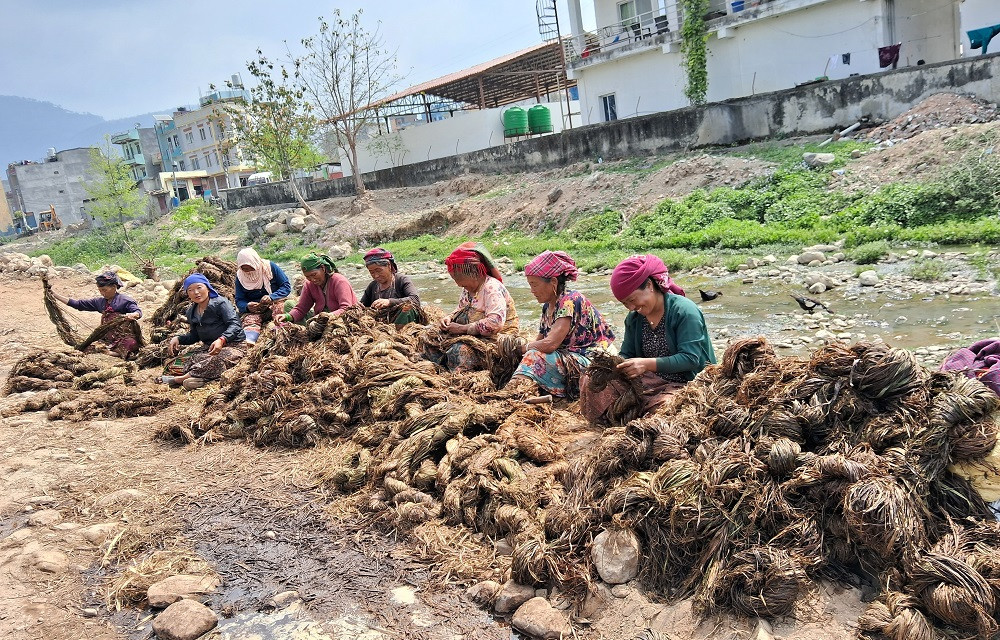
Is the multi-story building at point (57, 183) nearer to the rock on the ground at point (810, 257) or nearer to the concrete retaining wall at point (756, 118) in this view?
the concrete retaining wall at point (756, 118)

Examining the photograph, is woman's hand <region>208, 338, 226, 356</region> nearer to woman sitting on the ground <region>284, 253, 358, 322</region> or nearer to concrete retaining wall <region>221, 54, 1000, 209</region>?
woman sitting on the ground <region>284, 253, 358, 322</region>

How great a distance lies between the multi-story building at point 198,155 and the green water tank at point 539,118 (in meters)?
27.1

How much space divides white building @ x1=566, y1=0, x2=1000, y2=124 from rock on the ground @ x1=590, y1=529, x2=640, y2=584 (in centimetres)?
1855

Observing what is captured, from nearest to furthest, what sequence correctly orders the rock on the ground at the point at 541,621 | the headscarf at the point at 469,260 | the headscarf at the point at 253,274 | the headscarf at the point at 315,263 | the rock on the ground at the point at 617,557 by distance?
the rock on the ground at the point at 541,621 → the rock on the ground at the point at 617,557 → the headscarf at the point at 469,260 → the headscarf at the point at 315,263 → the headscarf at the point at 253,274

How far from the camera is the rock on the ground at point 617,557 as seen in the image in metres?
2.97

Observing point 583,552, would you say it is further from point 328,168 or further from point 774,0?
point 328,168

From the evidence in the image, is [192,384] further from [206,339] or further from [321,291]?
[321,291]

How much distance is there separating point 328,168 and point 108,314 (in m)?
33.9

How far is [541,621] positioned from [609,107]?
929 inches

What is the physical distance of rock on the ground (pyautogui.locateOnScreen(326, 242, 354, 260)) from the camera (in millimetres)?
21842

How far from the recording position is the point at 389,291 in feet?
21.9

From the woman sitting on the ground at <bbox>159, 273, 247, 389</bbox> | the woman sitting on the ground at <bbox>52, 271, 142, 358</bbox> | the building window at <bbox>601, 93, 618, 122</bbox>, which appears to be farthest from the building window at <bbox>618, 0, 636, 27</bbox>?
the woman sitting on the ground at <bbox>159, 273, 247, 389</bbox>

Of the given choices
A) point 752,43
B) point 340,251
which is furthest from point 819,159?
point 340,251

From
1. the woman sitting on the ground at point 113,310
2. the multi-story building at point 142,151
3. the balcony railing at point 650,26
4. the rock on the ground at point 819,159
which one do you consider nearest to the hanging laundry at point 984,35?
the balcony railing at point 650,26
